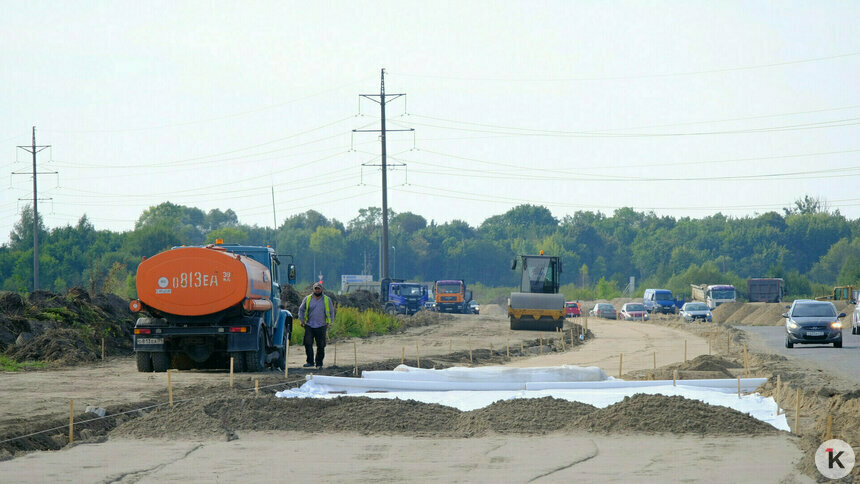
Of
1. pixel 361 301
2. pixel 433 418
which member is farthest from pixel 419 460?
pixel 361 301

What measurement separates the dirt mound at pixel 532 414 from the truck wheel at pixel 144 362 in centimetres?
917

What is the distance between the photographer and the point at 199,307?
18781 millimetres

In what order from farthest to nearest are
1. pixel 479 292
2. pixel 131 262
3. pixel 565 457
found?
pixel 479 292 < pixel 131 262 < pixel 565 457

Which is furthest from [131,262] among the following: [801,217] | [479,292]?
[801,217]

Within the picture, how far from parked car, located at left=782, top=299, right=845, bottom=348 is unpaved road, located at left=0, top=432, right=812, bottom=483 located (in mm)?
19716

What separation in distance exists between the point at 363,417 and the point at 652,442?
12.7 feet

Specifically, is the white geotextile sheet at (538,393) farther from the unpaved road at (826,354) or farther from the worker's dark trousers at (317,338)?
the unpaved road at (826,354)

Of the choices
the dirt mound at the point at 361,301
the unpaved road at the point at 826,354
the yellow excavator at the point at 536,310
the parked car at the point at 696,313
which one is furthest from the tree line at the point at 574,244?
the unpaved road at the point at 826,354

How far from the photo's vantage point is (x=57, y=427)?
39.8 feet

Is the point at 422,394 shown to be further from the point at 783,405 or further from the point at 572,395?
the point at 783,405

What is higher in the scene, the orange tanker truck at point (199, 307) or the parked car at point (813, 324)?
the orange tanker truck at point (199, 307)

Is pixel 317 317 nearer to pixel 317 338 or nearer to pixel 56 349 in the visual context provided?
pixel 317 338

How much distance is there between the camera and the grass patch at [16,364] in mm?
20469

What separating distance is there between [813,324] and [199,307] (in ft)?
66.1
